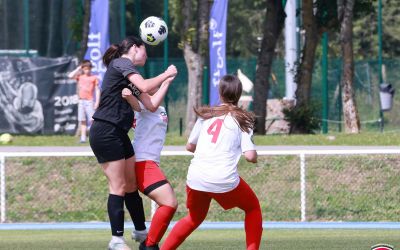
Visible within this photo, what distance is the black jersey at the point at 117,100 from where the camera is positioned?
400 inches

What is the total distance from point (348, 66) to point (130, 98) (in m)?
16.3

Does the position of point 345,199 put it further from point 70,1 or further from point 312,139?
point 70,1

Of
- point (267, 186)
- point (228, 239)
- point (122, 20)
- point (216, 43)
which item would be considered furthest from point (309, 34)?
point (228, 239)

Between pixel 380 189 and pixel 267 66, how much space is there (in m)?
9.66

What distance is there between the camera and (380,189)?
56.7 ft

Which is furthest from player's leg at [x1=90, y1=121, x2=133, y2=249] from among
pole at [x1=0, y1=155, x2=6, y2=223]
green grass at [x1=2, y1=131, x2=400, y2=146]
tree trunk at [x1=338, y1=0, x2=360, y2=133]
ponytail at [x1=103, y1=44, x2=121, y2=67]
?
tree trunk at [x1=338, y1=0, x2=360, y2=133]

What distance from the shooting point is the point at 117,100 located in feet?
Answer: 33.4

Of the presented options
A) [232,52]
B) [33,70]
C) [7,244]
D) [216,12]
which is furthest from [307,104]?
[232,52]

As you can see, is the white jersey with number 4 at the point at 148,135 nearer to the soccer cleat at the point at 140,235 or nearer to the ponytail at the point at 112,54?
the ponytail at the point at 112,54

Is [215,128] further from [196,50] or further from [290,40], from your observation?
[290,40]

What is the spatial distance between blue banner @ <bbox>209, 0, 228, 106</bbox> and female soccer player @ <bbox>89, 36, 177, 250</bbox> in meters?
15.1

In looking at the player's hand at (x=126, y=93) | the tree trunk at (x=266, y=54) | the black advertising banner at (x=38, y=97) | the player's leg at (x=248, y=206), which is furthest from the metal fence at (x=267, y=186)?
the black advertising banner at (x=38, y=97)

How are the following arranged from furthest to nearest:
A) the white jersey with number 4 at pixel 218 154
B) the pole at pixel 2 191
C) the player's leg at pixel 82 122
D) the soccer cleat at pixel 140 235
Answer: the player's leg at pixel 82 122 → the pole at pixel 2 191 → the soccer cleat at pixel 140 235 → the white jersey with number 4 at pixel 218 154

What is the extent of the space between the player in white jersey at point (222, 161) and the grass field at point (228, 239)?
2.59 m
